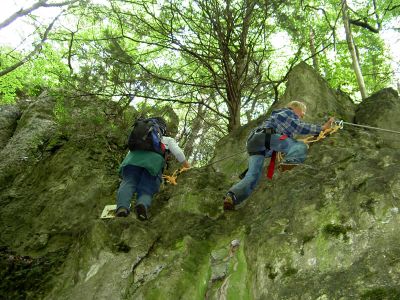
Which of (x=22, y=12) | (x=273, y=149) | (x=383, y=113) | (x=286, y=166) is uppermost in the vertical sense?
(x=22, y=12)

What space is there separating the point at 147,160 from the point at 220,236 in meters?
1.72

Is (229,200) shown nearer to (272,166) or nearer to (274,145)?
(272,166)

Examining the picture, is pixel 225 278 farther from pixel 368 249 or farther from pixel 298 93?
pixel 298 93

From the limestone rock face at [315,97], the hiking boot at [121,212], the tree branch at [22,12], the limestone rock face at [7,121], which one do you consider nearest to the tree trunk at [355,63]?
the limestone rock face at [315,97]

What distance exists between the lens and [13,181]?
7801 mm

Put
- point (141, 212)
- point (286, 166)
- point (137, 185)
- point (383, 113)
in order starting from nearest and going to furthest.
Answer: point (286, 166)
point (141, 212)
point (137, 185)
point (383, 113)

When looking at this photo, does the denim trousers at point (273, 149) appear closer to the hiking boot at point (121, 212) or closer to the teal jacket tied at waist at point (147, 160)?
the teal jacket tied at waist at point (147, 160)

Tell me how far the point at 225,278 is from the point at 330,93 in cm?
568

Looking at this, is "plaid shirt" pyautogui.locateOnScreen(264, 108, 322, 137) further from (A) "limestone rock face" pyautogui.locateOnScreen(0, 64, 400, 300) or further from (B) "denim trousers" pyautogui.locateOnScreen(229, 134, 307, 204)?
(A) "limestone rock face" pyautogui.locateOnScreen(0, 64, 400, 300)

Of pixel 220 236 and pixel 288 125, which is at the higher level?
pixel 288 125

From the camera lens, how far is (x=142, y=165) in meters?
5.57

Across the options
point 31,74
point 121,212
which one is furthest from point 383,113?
point 31,74

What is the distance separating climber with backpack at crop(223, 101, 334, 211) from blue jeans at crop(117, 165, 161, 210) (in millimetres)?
1401

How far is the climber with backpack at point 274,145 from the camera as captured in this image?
527cm
